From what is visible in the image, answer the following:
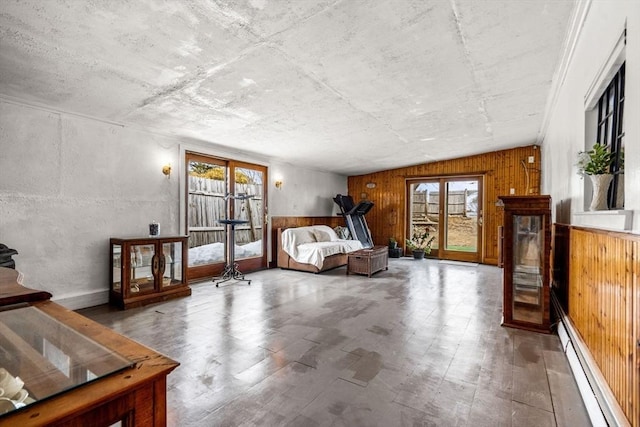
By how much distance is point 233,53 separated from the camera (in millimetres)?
2736

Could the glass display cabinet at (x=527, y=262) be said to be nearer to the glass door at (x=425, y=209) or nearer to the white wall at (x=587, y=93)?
the white wall at (x=587, y=93)

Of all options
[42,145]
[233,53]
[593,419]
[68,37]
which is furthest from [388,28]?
[42,145]

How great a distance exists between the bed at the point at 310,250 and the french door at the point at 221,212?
0.47m

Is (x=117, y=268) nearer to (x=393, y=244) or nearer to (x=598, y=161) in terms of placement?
(x=598, y=161)

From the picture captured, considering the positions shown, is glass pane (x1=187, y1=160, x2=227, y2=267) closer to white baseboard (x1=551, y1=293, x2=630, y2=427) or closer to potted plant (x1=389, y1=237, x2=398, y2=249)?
potted plant (x1=389, y1=237, x2=398, y2=249)

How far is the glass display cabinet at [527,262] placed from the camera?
10.4 feet

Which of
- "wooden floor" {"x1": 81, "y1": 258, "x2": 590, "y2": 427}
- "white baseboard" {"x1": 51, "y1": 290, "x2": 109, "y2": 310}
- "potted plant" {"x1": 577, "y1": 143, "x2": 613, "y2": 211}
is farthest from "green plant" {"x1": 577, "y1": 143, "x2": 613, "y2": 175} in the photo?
"white baseboard" {"x1": 51, "y1": 290, "x2": 109, "y2": 310}

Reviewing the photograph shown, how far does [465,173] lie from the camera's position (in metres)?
7.79

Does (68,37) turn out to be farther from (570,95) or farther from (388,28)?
(570,95)

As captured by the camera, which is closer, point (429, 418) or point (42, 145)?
point (429, 418)

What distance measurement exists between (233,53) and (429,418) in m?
3.12

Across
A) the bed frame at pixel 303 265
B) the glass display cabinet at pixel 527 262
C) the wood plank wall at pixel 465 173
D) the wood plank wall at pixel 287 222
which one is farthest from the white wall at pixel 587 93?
the wood plank wall at pixel 287 222

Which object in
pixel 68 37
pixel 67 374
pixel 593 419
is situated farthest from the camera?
pixel 68 37

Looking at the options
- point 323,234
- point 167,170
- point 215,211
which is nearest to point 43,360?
point 167,170
